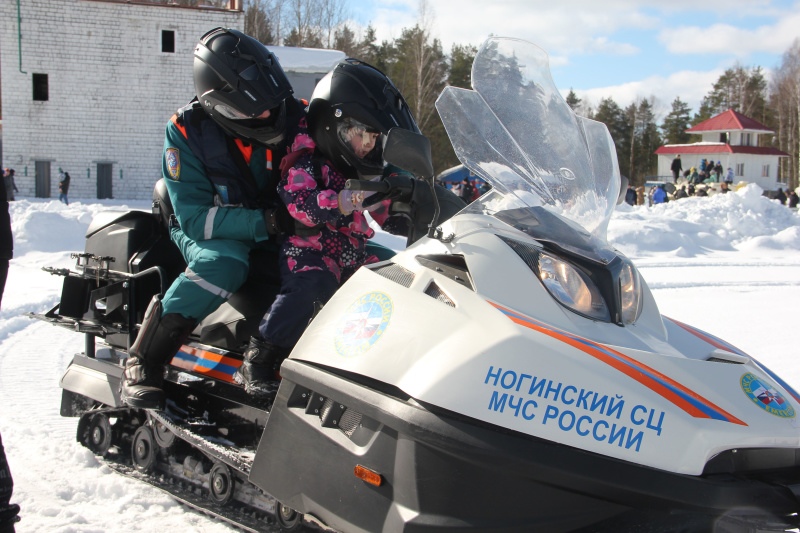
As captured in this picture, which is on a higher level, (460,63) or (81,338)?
(460,63)

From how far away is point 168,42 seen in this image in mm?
25531

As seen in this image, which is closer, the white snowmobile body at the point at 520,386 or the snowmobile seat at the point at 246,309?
the white snowmobile body at the point at 520,386

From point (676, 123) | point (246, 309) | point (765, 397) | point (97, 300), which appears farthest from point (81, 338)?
point (676, 123)

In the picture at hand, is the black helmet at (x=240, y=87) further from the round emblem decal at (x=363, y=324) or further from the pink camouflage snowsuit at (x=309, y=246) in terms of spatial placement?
the round emblem decal at (x=363, y=324)

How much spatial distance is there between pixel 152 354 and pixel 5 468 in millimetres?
966

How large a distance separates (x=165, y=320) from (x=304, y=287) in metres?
0.71

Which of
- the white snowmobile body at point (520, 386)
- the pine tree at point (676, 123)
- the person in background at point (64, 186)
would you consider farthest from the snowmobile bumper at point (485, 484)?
the pine tree at point (676, 123)

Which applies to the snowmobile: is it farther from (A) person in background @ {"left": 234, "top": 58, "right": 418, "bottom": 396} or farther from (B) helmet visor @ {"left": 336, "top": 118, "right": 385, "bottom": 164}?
(B) helmet visor @ {"left": 336, "top": 118, "right": 385, "bottom": 164}

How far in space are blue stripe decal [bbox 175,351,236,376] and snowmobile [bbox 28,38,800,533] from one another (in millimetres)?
261

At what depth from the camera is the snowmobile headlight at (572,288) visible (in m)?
2.01

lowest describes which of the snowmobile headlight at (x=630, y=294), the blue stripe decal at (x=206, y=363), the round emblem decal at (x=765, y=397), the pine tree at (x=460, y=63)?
the blue stripe decal at (x=206, y=363)

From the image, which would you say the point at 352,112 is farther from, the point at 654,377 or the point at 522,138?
the point at 654,377

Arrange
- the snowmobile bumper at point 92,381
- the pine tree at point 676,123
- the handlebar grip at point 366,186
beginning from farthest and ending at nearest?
the pine tree at point 676,123, the snowmobile bumper at point 92,381, the handlebar grip at point 366,186

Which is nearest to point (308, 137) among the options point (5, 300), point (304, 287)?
point (304, 287)
